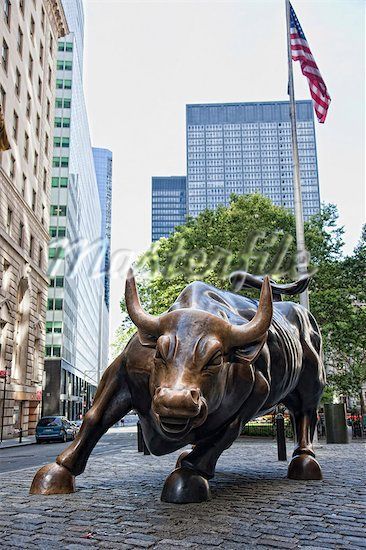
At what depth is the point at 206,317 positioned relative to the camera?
468 centimetres

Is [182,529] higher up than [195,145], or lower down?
lower down

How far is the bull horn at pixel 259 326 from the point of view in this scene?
14.9 feet

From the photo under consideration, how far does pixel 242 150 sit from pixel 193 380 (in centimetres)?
17704

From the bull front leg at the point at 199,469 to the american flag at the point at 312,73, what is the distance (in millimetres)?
13905

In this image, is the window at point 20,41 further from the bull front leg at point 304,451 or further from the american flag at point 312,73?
the bull front leg at point 304,451

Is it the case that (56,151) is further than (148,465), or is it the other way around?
(56,151)

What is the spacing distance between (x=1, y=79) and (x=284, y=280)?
1918 centimetres

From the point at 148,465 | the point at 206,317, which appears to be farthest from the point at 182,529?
the point at 148,465

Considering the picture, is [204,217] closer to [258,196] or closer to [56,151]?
[258,196]

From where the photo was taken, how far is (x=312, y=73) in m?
17.1

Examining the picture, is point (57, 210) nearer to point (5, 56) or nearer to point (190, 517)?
point (5, 56)

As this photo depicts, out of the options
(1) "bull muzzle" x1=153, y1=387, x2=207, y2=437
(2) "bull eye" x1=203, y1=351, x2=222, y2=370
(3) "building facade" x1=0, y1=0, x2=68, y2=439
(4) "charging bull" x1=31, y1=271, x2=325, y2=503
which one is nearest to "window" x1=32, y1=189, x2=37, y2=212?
(3) "building facade" x1=0, y1=0, x2=68, y2=439

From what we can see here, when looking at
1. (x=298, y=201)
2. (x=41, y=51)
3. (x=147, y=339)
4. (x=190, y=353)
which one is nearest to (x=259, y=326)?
(x=190, y=353)

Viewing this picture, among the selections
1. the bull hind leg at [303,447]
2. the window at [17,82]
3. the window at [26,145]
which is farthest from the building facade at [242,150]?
the bull hind leg at [303,447]
